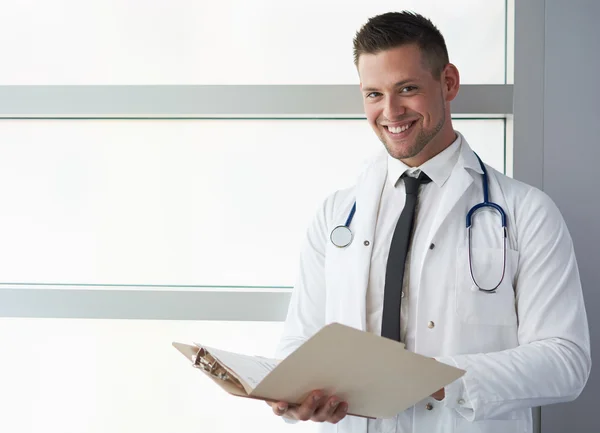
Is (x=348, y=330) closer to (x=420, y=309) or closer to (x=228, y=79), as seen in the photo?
(x=420, y=309)

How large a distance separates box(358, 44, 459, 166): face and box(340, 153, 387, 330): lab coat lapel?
0.37 ft

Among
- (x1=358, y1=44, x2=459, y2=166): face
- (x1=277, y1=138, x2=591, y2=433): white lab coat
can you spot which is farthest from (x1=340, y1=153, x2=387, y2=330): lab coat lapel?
(x1=358, y1=44, x2=459, y2=166): face

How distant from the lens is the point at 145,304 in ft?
6.57

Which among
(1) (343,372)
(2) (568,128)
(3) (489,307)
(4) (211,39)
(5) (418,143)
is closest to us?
(1) (343,372)

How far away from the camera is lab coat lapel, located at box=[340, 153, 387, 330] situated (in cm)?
161

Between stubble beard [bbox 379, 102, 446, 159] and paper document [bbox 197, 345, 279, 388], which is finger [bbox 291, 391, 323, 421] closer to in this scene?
paper document [bbox 197, 345, 279, 388]

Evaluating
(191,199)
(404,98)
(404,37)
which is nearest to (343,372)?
(404,98)

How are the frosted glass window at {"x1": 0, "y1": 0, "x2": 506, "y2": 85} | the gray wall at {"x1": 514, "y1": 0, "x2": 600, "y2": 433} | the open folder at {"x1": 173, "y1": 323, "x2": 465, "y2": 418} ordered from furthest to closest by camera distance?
the frosted glass window at {"x1": 0, "y1": 0, "x2": 506, "y2": 85} → the gray wall at {"x1": 514, "y1": 0, "x2": 600, "y2": 433} → the open folder at {"x1": 173, "y1": 323, "x2": 465, "y2": 418}

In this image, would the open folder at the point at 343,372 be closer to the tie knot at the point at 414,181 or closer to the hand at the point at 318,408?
the hand at the point at 318,408

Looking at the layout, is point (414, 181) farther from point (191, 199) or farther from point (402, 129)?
point (191, 199)

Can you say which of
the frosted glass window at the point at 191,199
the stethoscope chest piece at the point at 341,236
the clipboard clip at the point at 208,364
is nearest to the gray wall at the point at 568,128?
the frosted glass window at the point at 191,199

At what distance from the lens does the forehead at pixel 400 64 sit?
63.5 inches

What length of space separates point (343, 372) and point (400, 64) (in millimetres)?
827

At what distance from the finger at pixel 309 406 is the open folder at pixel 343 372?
0.04 feet
